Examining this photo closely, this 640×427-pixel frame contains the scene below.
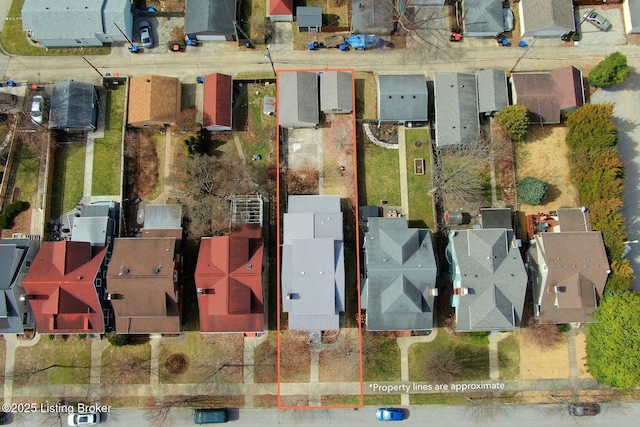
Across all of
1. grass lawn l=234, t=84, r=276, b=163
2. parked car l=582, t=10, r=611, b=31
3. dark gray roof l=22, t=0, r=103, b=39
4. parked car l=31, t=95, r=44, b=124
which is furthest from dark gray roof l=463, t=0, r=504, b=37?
parked car l=31, t=95, r=44, b=124

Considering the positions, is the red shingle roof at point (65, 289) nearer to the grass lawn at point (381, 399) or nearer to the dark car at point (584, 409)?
the grass lawn at point (381, 399)

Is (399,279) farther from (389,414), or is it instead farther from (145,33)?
(145,33)

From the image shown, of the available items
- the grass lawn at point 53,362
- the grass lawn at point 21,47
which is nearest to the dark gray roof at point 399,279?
the grass lawn at point 53,362

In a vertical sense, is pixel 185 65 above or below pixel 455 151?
above

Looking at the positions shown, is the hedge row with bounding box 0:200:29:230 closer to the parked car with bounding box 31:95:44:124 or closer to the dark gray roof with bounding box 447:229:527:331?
the parked car with bounding box 31:95:44:124

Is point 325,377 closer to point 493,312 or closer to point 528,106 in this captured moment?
point 493,312

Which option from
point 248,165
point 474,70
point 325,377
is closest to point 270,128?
point 248,165

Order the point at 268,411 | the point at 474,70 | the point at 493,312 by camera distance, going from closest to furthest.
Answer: the point at 493,312 < the point at 268,411 < the point at 474,70
